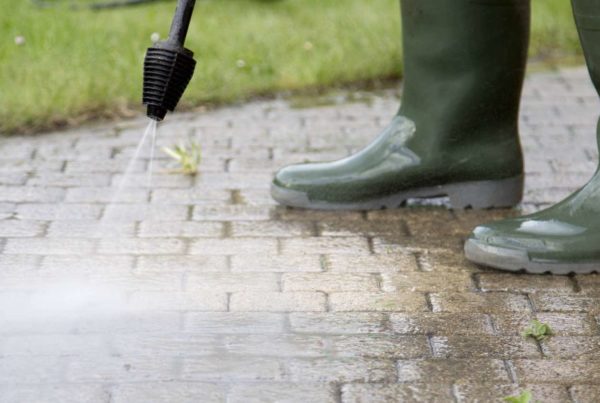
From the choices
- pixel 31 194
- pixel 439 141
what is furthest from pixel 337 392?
pixel 31 194

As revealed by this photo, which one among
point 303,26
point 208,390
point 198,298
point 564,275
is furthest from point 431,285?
point 303,26

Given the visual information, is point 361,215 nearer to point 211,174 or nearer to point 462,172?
point 462,172

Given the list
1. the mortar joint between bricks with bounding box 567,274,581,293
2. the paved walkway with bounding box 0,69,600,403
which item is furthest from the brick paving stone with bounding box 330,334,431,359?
the mortar joint between bricks with bounding box 567,274,581,293

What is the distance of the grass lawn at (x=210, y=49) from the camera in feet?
14.1

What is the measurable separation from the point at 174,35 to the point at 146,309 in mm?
595

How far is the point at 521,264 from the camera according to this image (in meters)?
2.84

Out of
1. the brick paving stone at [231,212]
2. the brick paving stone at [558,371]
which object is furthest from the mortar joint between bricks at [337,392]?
the brick paving stone at [231,212]

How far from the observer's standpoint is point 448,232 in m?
3.16

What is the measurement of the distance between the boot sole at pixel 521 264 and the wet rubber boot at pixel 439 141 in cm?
48

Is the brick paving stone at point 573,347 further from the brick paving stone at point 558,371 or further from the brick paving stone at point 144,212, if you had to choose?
the brick paving stone at point 144,212

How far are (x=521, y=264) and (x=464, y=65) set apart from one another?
0.61 metres

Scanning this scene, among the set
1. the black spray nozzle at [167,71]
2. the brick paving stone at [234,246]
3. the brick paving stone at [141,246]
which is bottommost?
the brick paving stone at [141,246]

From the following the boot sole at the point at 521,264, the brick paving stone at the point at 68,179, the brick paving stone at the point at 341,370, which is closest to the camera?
the brick paving stone at the point at 341,370

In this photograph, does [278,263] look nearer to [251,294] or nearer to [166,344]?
[251,294]
